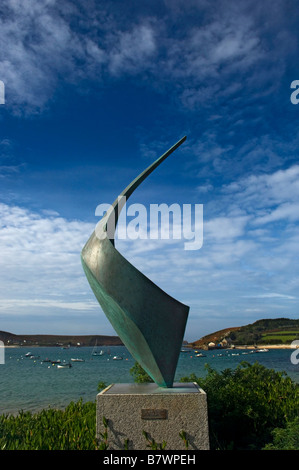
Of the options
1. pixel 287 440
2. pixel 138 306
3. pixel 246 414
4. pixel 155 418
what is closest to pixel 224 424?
pixel 246 414

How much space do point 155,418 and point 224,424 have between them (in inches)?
105

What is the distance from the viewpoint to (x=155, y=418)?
624cm

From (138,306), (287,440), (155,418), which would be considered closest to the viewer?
(155,418)

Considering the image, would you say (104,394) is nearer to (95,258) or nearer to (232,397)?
(95,258)

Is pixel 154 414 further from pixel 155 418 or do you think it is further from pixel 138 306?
pixel 138 306

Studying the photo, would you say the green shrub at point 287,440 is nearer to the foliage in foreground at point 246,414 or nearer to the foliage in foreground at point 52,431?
the foliage in foreground at point 246,414

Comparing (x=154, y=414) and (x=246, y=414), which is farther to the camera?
(x=246, y=414)

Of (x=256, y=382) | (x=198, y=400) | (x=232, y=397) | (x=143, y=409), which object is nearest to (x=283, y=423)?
(x=232, y=397)

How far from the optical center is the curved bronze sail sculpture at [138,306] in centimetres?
681

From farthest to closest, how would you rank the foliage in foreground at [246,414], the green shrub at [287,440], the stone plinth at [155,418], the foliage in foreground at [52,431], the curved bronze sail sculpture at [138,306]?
the foliage in foreground at [246,414] → the curved bronze sail sculpture at [138,306] → the foliage in foreground at [52,431] → the green shrub at [287,440] → the stone plinth at [155,418]

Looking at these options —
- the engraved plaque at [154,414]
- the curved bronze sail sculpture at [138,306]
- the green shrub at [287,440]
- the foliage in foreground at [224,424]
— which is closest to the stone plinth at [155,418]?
the engraved plaque at [154,414]

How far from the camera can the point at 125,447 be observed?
6.14 m

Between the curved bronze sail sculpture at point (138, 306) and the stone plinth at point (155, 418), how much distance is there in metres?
0.92

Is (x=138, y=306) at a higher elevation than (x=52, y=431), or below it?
higher
